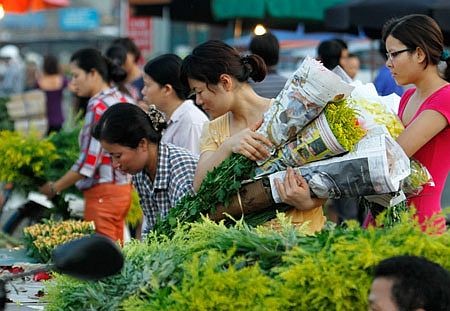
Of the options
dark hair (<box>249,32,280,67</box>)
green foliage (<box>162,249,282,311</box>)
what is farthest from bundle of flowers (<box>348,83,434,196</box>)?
dark hair (<box>249,32,280,67</box>)

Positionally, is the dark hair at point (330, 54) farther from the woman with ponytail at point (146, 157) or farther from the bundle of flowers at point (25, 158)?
the woman with ponytail at point (146, 157)

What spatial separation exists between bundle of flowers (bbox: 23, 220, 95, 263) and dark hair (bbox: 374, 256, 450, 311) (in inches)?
130

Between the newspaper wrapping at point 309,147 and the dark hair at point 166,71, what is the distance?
111 inches

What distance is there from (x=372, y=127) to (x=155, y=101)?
314cm

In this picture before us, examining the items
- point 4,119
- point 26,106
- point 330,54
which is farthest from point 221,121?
point 26,106

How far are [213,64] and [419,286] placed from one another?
6.31 ft

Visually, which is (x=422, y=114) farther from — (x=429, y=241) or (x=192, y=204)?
(x=429, y=241)

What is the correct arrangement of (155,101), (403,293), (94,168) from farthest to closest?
(94,168)
(155,101)
(403,293)

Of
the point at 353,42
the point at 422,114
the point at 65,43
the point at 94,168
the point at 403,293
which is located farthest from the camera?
the point at 65,43

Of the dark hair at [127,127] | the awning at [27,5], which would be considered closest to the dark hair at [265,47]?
the dark hair at [127,127]

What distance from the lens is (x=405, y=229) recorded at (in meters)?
3.53

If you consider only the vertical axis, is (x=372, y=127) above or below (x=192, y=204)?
above

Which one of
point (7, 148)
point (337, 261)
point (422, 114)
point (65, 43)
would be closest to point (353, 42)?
point (65, 43)

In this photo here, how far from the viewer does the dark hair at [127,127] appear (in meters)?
5.59
